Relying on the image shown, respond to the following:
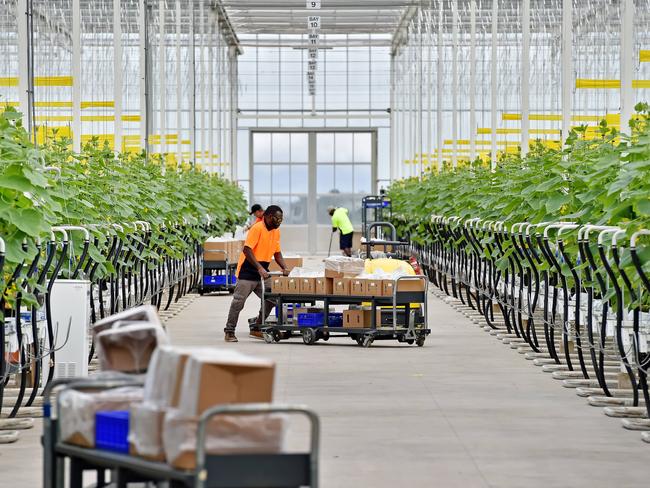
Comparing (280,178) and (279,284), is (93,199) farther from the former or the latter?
(280,178)

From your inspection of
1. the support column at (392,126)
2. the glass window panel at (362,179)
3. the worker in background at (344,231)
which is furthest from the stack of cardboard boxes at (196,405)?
the glass window panel at (362,179)

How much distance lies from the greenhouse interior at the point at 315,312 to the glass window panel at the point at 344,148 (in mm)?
17212

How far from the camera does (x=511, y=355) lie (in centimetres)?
1327

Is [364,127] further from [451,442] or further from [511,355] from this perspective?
[451,442]

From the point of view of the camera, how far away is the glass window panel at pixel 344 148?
47.3 meters

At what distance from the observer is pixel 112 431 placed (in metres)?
4.06

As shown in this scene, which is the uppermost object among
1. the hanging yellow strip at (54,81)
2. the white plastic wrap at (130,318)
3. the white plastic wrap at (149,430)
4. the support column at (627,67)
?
the hanging yellow strip at (54,81)

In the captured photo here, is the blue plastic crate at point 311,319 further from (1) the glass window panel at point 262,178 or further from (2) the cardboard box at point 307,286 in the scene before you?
(1) the glass window panel at point 262,178

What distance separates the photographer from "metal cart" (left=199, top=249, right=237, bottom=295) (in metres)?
23.3

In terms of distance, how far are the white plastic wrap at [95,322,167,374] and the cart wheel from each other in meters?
9.86

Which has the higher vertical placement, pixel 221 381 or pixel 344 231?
pixel 344 231

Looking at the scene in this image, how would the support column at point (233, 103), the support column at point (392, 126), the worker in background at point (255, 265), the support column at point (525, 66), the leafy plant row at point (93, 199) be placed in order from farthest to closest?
the support column at point (392, 126) < the support column at point (233, 103) < the support column at point (525, 66) < the worker in background at point (255, 265) < the leafy plant row at point (93, 199)

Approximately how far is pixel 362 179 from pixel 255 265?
3285cm

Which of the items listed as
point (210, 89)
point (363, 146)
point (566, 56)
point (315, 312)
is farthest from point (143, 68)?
point (363, 146)
